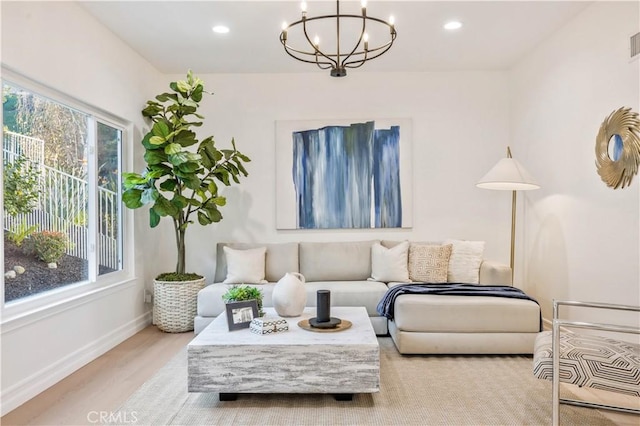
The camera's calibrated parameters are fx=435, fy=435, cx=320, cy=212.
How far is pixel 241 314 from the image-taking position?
9.21 feet

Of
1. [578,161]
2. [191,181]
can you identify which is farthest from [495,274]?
[191,181]

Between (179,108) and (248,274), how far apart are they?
1706 mm

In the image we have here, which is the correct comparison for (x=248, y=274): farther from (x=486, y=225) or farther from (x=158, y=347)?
(x=486, y=225)

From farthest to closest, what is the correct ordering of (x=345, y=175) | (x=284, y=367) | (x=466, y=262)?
(x=345, y=175) < (x=466, y=262) < (x=284, y=367)

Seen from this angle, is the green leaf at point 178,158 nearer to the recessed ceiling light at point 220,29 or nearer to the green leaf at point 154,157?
the green leaf at point 154,157

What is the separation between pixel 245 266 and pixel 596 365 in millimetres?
3040

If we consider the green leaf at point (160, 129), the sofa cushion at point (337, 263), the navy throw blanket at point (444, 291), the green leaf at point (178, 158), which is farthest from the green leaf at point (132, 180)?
the navy throw blanket at point (444, 291)

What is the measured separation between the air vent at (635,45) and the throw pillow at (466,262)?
1.96 meters

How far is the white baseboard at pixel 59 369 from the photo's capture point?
254cm

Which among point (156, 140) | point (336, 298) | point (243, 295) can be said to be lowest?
point (336, 298)

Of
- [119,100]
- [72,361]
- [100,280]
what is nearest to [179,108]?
[119,100]

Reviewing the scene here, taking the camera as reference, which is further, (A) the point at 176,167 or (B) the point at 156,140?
(A) the point at 176,167

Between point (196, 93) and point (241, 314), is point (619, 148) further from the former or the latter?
point (196, 93)

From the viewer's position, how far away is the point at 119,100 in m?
3.94
